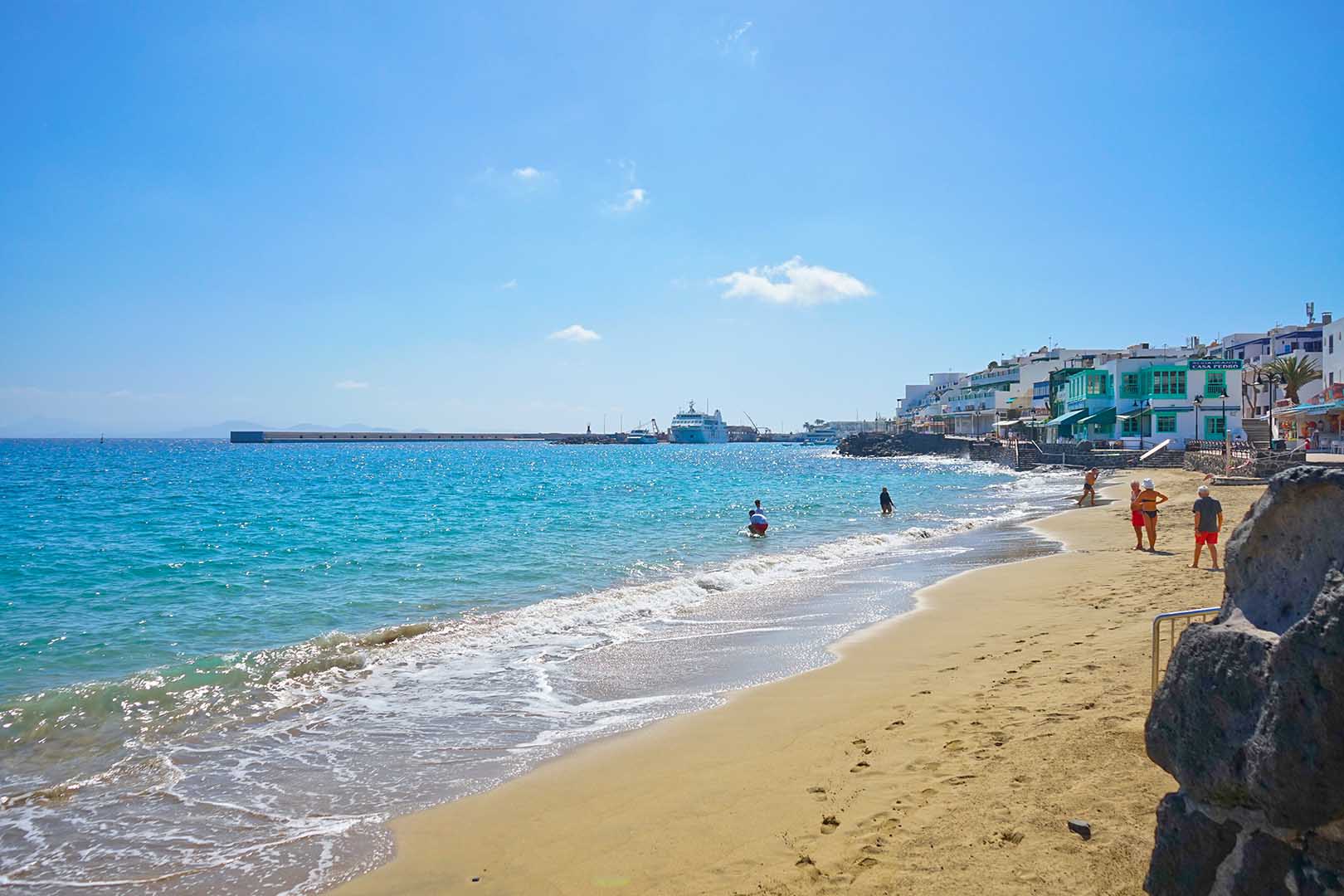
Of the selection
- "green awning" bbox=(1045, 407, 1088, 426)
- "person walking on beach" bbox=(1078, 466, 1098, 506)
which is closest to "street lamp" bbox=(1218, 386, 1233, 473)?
"person walking on beach" bbox=(1078, 466, 1098, 506)

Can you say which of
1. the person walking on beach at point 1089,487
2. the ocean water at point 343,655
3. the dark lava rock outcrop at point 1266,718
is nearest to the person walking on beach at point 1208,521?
the ocean water at point 343,655

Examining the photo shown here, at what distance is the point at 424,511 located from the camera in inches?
1455

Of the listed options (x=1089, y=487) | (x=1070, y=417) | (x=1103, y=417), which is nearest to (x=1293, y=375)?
(x=1103, y=417)

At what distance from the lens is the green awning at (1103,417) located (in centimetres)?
6600

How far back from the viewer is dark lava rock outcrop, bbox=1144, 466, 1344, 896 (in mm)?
2582

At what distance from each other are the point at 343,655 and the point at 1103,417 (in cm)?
6727

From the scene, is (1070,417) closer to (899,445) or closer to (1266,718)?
(899,445)

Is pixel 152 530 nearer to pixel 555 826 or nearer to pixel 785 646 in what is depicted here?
pixel 785 646

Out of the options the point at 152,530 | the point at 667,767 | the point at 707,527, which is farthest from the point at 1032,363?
the point at 667,767

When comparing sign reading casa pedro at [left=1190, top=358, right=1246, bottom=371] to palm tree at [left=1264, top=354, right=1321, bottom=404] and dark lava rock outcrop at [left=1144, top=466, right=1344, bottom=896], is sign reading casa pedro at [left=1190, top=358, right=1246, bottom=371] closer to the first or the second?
palm tree at [left=1264, top=354, right=1321, bottom=404]

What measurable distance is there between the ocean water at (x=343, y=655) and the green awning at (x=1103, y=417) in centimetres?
3938

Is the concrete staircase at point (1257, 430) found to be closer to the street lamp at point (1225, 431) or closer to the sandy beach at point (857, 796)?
the street lamp at point (1225, 431)

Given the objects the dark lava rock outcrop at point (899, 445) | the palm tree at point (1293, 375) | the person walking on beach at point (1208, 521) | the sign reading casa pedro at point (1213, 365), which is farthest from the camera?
the dark lava rock outcrop at point (899, 445)

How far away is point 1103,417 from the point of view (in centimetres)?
6644
